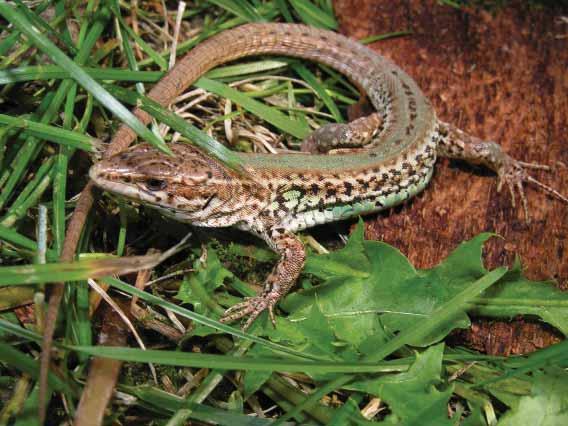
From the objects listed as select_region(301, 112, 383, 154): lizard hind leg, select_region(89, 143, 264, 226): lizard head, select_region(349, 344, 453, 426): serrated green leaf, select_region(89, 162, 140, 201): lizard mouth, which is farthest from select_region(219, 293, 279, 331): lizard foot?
select_region(301, 112, 383, 154): lizard hind leg

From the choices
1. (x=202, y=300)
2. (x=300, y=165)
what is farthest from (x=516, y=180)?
(x=202, y=300)

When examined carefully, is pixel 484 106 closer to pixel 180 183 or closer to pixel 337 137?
pixel 337 137

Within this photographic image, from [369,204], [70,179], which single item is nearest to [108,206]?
[70,179]

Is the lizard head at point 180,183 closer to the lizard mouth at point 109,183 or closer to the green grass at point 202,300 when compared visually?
the lizard mouth at point 109,183

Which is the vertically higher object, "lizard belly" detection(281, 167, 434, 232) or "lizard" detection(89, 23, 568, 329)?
"lizard" detection(89, 23, 568, 329)

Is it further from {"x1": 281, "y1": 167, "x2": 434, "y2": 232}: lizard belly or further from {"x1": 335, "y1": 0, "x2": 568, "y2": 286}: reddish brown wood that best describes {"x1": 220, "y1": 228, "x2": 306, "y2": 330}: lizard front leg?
{"x1": 335, "y1": 0, "x2": 568, "y2": 286}: reddish brown wood

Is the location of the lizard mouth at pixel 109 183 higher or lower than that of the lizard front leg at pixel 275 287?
higher

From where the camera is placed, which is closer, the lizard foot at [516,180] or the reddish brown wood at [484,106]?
the reddish brown wood at [484,106]

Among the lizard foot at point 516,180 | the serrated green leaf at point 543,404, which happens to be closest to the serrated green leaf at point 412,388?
the serrated green leaf at point 543,404
